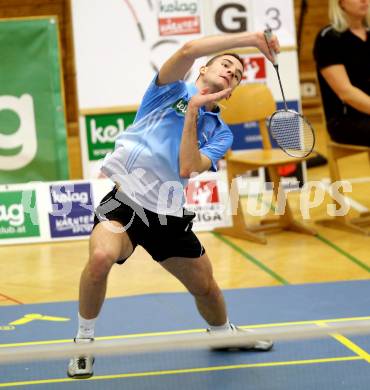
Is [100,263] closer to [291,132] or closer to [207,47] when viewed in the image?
[207,47]

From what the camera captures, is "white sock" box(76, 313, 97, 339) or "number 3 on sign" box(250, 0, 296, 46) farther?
"number 3 on sign" box(250, 0, 296, 46)

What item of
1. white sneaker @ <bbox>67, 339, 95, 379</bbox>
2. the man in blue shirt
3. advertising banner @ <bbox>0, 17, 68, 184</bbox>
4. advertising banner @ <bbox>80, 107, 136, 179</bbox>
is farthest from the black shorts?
advertising banner @ <bbox>80, 107, 136, 179</bbox>

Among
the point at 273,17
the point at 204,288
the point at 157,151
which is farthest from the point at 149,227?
the point at 273,17

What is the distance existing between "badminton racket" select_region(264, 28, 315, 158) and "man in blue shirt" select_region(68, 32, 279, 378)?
53cm

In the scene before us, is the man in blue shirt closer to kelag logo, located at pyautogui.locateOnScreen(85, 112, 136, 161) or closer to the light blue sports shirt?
the light blue sports shirt

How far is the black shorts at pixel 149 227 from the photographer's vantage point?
477 cm

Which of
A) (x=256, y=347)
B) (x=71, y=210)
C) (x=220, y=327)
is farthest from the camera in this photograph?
(x=71, y=210)

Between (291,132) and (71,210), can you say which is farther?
(71,210)

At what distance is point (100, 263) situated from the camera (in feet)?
15.1

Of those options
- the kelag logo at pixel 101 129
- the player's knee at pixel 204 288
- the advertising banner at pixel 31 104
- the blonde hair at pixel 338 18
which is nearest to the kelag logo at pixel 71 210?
the advertising banner at pixel 31 104

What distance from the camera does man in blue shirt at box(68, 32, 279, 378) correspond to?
15.2 ft

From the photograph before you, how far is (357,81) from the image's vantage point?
7824 mm

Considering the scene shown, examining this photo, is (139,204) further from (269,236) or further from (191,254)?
(269,236)

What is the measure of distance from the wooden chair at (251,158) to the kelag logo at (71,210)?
1.14 metres
